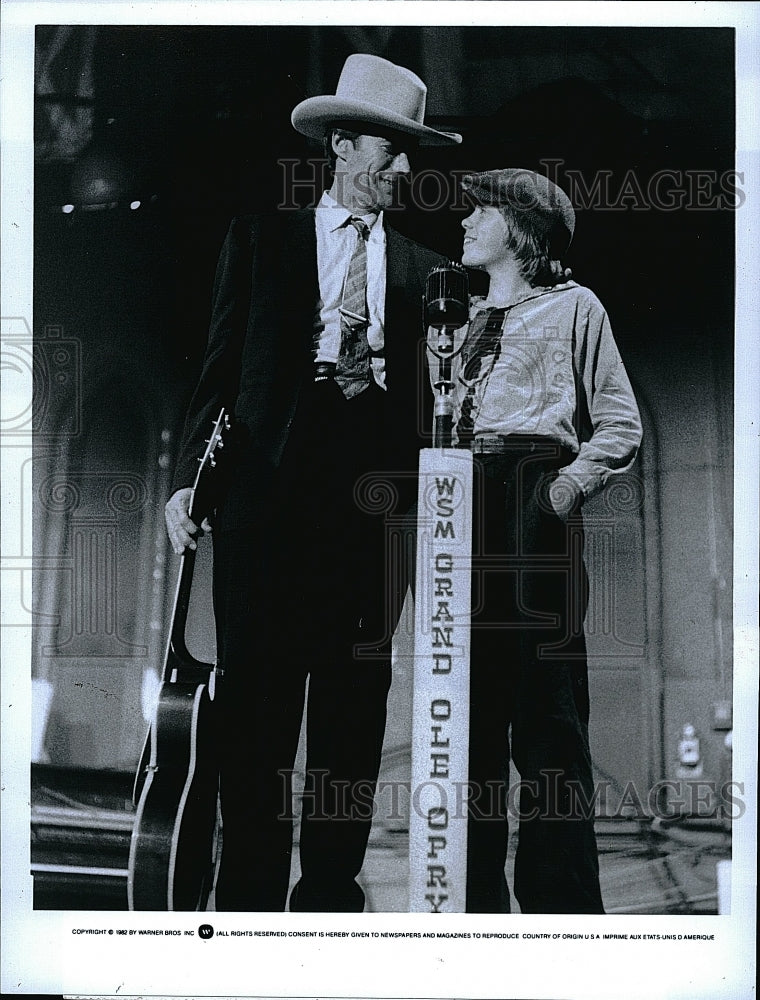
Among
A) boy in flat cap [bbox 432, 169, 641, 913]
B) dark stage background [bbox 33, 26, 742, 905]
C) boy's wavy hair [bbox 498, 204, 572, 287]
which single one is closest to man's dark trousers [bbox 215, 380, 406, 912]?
dark stage background [bbox 33, 26, 742, 905]

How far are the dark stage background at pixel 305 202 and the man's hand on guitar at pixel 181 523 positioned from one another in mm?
30

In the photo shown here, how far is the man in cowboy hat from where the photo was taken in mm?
2209

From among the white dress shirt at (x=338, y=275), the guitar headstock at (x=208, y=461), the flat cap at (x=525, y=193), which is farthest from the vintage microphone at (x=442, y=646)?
the guitar headstock at (x=208, y=461)

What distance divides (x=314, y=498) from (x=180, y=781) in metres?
0.66

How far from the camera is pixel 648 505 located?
88.1 inches

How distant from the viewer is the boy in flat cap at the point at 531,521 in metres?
2.21

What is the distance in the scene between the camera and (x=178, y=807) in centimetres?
219

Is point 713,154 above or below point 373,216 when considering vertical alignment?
above

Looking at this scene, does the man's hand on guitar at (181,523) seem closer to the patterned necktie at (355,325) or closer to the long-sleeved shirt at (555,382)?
the patterned necktie at (355,325)

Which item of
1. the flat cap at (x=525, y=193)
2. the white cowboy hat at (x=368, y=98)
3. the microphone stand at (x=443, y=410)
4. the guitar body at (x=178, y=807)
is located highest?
the white cowboy hat at (x=368, y=98)

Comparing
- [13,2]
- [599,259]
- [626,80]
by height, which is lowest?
[599,259]

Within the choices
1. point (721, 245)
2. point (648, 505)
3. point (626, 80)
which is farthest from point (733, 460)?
point (626, 80)

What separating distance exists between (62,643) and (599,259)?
4.66 ft

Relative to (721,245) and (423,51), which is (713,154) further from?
(423,51)
